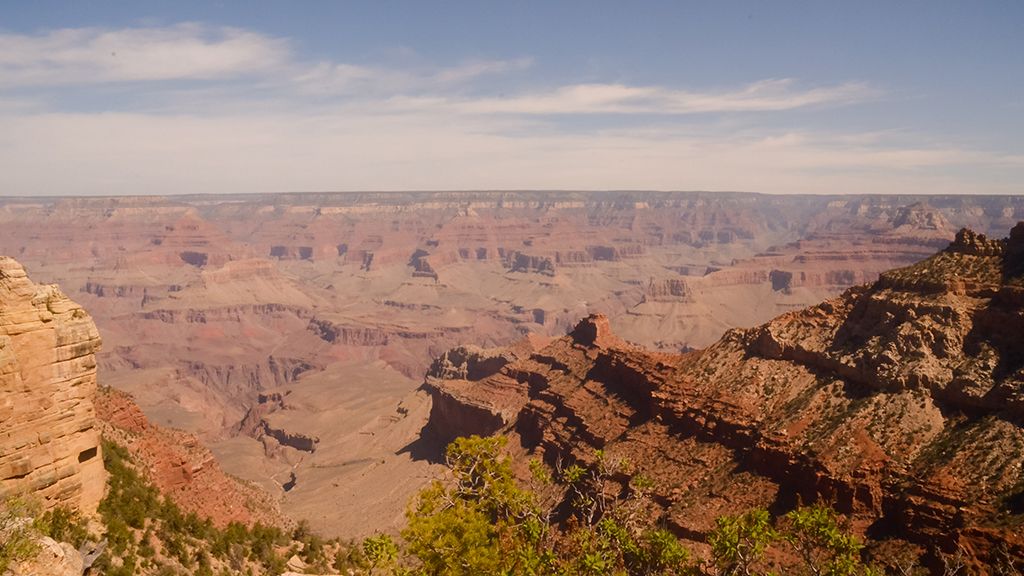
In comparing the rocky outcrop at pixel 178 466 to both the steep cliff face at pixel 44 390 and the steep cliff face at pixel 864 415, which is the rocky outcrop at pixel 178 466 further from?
the steep cliff face at pixel 864 415

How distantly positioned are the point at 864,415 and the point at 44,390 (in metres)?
44.9

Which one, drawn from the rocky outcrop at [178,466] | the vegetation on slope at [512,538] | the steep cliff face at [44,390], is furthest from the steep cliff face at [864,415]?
the steep cliff face at [44,390]

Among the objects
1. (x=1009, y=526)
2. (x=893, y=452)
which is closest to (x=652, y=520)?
(x=893, y=452)

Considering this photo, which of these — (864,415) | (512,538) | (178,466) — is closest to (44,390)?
(512,538)

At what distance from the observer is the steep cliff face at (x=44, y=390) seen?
845 inches

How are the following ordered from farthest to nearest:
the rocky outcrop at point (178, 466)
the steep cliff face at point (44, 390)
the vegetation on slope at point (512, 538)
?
1. the rocky outcrop at point (178, 466)
2. the steep cliff face at point (44, 390)
3. the vegetation on slope at point (512, 538)

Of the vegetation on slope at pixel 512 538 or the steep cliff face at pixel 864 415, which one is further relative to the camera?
the steep cliff face at pixel 864 415

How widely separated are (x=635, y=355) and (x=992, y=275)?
2980 cm

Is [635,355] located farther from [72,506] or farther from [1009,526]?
[72,506]

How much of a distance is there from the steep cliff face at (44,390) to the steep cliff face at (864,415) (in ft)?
101

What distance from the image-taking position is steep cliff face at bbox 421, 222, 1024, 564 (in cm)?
3744

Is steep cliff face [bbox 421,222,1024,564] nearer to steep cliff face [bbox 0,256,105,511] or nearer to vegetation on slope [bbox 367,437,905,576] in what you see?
vegetation on slope [bbox 367,437,905,576]

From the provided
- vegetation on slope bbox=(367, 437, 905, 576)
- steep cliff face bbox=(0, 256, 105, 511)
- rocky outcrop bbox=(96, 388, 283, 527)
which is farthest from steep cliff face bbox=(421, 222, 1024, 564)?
steep cliff face bbox=(0, 256, 105, 511)

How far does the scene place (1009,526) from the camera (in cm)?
3300
